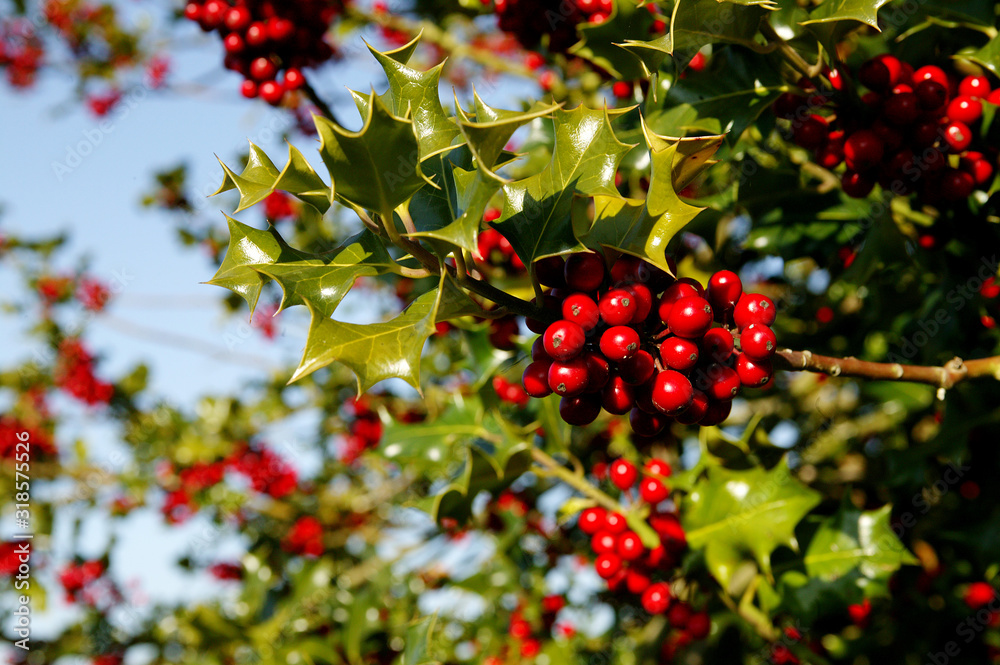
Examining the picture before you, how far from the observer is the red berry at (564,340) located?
1068 mm

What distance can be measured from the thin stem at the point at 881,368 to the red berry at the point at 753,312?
0.06 meters

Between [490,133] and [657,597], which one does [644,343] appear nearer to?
[490,133]

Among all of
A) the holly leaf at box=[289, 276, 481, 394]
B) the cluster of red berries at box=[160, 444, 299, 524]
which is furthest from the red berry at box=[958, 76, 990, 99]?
the cluster of red berries at box=[160, 444, 299, 524]

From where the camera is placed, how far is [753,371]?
1.11 meters

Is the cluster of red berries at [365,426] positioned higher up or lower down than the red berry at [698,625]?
lower down

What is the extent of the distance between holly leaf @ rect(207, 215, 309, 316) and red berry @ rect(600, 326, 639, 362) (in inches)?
21.1

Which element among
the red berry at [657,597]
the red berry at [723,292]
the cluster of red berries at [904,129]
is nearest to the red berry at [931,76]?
the cluster of red berries at [904,129]

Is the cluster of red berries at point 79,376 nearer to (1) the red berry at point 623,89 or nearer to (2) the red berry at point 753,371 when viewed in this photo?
(1) the red berry at point 623,89

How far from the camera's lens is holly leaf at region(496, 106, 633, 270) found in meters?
1.10

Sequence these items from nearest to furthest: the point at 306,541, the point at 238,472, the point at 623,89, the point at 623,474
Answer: the point at 623,474 → the point at 623,89 → the point at 306,541 → the point at 238,472

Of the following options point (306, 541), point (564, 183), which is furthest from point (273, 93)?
point (306, 541)

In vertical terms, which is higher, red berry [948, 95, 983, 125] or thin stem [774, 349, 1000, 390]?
red berry [948, 95, 983, 125]

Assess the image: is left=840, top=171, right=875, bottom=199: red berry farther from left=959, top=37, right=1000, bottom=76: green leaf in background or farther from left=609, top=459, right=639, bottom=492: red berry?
left=609, top=459, right=639, bottom=492: red berry

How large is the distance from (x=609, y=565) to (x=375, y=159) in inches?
61.5
